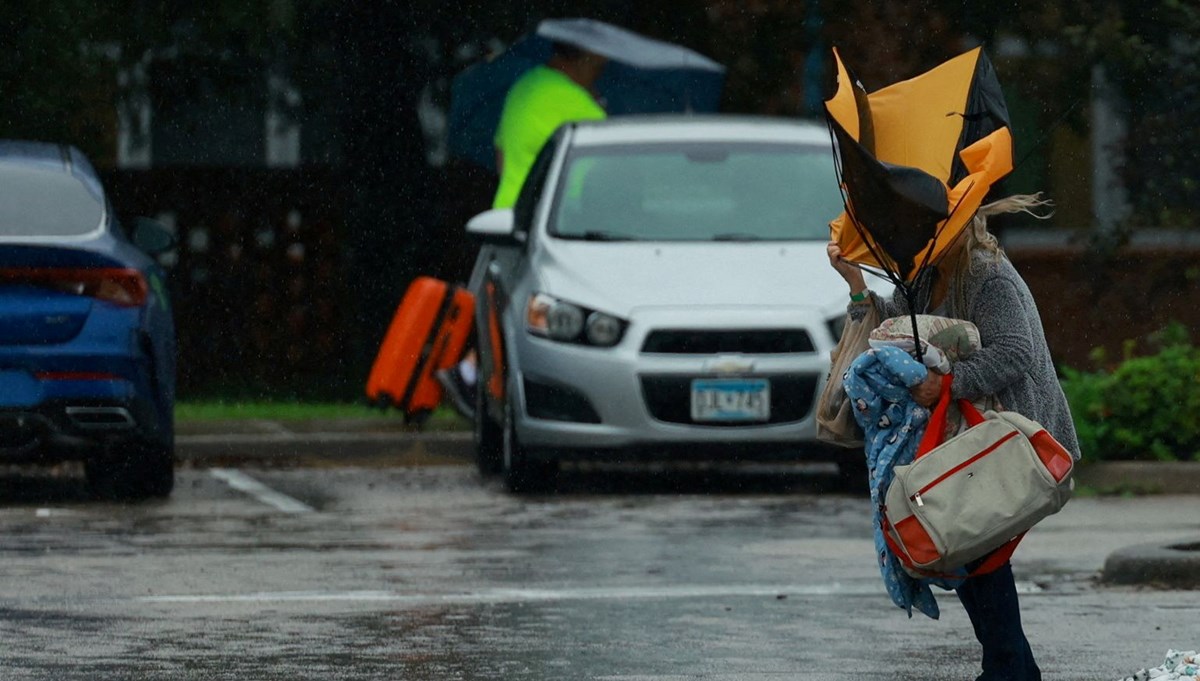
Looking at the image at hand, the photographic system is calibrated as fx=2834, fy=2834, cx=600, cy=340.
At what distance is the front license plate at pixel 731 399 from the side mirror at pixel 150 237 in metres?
2.35

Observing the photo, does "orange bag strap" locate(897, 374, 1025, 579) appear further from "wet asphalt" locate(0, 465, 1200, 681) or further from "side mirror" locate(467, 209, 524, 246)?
"side mirror" locate(467, 209, 524, 246)

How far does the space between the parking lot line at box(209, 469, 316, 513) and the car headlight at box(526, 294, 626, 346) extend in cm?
128

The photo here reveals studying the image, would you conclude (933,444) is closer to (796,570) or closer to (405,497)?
(796,570)

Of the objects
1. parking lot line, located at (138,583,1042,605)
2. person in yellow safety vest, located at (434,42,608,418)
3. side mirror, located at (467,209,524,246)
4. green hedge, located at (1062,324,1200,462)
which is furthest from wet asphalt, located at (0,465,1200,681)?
person in yellow safety vest, located at (434,42,608,418)

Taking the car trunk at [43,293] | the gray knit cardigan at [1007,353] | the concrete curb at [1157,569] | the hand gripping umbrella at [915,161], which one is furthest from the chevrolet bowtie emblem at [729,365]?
the gray knit cardigan at [1007,353]

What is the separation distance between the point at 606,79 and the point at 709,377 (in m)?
6.34

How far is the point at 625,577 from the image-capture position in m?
9.52

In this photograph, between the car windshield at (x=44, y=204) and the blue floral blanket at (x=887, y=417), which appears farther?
the car windshield at (x=44, y=204)

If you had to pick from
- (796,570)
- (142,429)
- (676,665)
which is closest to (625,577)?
(796,570)

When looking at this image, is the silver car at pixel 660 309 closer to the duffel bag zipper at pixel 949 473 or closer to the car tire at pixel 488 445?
the car tire at pixel 488 445

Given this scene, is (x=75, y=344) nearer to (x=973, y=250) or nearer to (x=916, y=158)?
(x=916, y=158)

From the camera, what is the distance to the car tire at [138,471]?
40.2ft

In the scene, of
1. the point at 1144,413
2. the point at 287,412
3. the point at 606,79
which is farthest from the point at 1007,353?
the point at 606,79

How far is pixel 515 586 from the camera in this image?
30.3 feet
